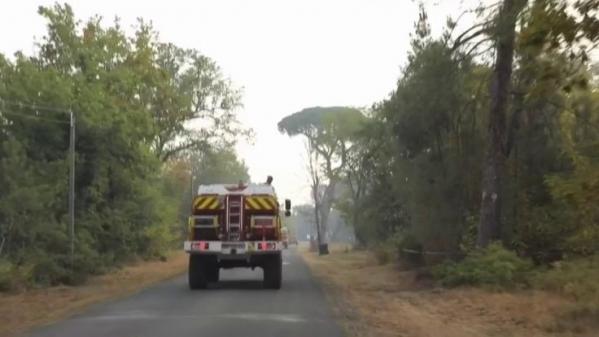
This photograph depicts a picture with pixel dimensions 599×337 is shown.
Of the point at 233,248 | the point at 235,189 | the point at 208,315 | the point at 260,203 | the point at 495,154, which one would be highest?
the point at 495,154

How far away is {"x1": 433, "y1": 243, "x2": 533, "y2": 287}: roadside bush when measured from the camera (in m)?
22.5

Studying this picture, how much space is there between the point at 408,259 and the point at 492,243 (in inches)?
414

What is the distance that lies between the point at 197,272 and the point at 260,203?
274cm

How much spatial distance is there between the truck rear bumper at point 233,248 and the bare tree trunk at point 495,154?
592 cm

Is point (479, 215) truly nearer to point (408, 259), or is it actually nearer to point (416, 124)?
point (416, 124)

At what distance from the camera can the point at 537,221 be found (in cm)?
2505

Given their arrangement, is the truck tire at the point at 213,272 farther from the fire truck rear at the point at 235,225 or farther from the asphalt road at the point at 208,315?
the fire truck rear at the point at 235,225

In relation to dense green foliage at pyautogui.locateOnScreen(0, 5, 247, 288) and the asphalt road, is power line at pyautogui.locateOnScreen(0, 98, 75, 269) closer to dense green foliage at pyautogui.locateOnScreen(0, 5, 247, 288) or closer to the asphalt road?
dense green foliage at pyautogui.locateOnScreen(0, 5, 247, 288)

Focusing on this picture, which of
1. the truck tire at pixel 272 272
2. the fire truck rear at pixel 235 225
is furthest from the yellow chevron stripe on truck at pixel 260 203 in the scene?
the truck tire at pixel 272 272

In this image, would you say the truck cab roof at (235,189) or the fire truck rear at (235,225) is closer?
the fire truck rear at (235,225)

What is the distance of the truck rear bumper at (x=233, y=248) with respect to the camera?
24.3 meters

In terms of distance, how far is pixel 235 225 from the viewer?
24.7 meters

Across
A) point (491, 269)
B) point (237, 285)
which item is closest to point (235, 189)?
point (237, 285)

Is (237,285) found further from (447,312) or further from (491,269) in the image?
(447,312)
